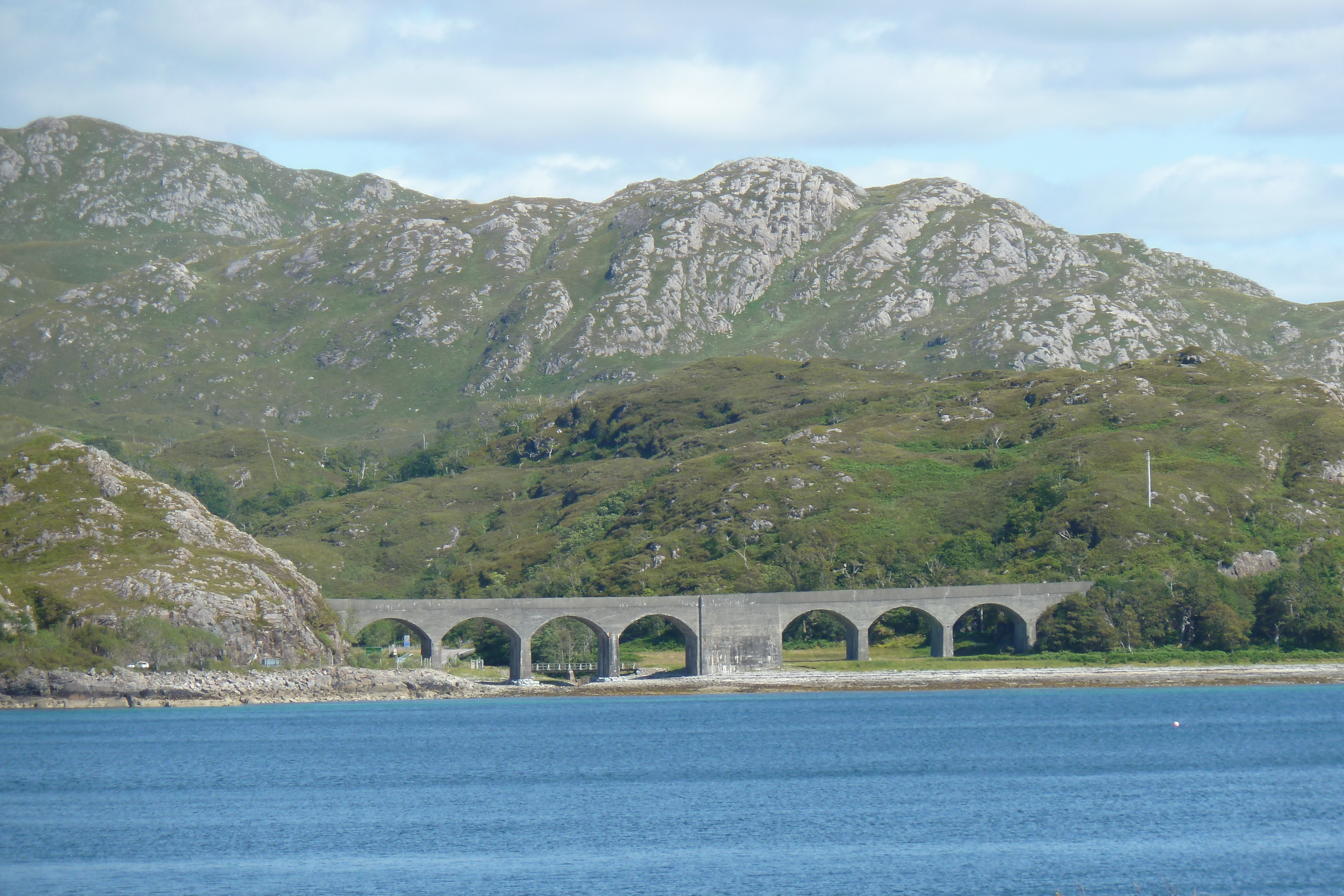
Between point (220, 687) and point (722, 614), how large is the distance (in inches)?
1223

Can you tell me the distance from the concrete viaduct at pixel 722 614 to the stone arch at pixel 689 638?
8 cm

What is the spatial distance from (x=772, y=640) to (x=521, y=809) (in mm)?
51102

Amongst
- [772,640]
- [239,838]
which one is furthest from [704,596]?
[239,838]

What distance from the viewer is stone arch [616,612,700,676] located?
93.2 meters

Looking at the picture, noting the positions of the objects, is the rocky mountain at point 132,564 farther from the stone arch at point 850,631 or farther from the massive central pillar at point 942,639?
the massive central pillar at point 942,639

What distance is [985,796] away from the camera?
1756 inches

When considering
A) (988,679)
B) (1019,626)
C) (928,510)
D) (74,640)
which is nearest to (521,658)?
(74,640)

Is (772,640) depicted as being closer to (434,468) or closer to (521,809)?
(521,809)

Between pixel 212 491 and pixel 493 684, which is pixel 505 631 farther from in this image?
pixel 212 491

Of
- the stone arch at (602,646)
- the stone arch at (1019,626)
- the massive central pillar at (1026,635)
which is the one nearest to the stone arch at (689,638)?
the stone arch at (602,646)

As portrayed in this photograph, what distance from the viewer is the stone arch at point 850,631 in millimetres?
94000

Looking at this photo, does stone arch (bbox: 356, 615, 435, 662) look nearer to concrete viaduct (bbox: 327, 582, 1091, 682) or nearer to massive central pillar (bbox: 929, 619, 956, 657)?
concrete viaduct (bbox: 327, 582, 1091, 682)

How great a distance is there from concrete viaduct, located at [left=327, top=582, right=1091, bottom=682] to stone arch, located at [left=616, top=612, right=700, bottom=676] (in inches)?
3.1

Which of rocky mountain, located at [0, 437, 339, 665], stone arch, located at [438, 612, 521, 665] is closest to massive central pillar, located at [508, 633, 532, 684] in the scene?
stone arch, located at [438, 612, 521, 665]
